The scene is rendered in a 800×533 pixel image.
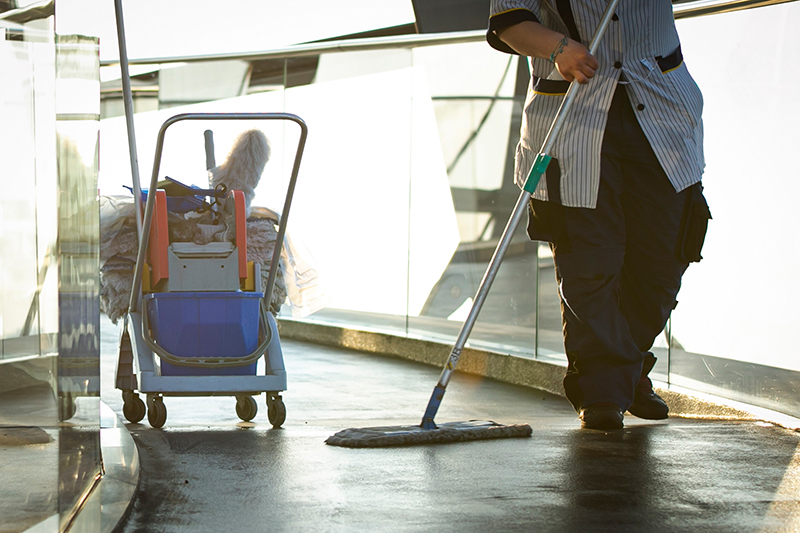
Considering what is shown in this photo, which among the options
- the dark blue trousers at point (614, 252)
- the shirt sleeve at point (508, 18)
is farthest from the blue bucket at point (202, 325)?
the shirt sleeve at point (508, 18)

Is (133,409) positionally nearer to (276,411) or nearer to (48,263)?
(276,411)

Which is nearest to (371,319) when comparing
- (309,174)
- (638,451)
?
(309,174)

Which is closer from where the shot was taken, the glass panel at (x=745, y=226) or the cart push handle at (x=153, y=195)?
the cart push handle at (x=153, y=195)

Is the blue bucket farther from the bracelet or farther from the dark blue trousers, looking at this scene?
the bracelet

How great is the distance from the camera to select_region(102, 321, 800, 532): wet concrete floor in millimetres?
1296

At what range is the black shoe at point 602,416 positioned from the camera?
82.6 inches

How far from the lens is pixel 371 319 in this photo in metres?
5.96

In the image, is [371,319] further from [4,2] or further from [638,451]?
[4,2]

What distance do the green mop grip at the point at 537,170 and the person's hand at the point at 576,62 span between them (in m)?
0.18

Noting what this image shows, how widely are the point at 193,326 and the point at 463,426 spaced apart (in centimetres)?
102

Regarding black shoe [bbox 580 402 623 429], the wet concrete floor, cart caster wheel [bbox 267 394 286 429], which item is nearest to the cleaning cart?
cart caster wheel [bbox 267 394 286 429]

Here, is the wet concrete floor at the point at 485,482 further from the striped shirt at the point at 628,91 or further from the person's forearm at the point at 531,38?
the person's forearm at the point at 531,38

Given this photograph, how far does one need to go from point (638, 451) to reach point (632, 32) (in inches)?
38.6

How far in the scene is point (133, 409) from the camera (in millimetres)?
2865
